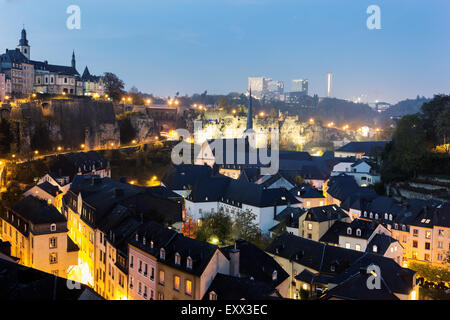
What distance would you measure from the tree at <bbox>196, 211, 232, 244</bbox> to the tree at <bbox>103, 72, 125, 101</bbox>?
1891 inches

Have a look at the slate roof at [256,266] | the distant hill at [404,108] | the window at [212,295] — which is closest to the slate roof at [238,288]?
the window at [212,295]

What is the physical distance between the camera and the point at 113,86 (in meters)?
72.3

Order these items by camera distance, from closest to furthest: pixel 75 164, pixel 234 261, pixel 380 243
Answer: pixel 234 261
pixel 380 243
pixel 75 164

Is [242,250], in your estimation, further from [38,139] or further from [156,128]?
[156,128]

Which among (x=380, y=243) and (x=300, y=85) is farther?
(x=300, y=85)

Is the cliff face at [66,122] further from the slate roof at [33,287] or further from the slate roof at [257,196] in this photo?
the slate roof at [33,287]

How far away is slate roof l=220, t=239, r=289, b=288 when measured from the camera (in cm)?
1811

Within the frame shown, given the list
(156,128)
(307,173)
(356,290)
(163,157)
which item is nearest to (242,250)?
(356,290)

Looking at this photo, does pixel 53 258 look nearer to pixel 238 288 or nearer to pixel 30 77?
pixel 238 288

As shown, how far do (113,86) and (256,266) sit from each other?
60.1 metres

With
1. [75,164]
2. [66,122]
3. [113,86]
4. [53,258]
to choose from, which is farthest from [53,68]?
[53,258]

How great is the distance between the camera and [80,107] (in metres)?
58.3

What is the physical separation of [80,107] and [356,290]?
169 feet

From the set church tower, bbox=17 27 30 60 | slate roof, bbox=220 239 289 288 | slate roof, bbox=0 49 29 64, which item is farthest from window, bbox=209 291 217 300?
church tower, bbox=17 27 30 60
